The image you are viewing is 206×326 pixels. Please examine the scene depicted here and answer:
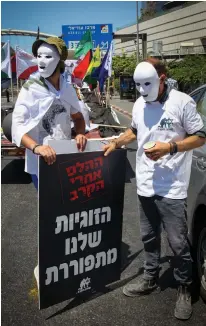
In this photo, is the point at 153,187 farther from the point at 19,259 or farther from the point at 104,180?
the point at 19,259

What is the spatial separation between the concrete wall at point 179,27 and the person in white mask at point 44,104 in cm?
4151

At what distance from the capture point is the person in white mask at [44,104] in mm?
2721

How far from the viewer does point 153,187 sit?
2.66 meters

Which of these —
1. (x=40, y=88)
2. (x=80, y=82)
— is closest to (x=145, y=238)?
(x=40, y=88)

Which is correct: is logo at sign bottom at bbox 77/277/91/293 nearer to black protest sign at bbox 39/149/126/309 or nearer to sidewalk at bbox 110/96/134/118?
black protest sign at bbox 39/149/126/309

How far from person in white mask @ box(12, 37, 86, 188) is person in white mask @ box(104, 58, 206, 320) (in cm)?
46

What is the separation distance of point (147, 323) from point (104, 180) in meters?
1.04

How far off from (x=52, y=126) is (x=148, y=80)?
0.82 m

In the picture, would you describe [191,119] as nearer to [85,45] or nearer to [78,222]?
[78,222]

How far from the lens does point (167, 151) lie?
2408 mm

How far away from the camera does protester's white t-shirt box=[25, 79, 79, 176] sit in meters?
2.83

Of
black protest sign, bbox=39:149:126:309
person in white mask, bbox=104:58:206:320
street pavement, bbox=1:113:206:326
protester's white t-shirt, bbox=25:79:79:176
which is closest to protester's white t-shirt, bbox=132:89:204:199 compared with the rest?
person in white mask, bbox=104:58:206:320

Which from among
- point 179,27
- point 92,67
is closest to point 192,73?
point 92,67

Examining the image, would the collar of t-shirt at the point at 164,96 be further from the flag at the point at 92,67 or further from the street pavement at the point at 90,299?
the flag at the point at 92,67
